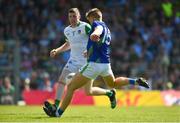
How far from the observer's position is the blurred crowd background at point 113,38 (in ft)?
96.0

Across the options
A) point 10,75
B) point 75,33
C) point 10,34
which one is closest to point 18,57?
point 10,75

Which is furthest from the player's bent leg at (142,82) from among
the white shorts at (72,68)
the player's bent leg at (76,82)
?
the white shorts at (72,68)

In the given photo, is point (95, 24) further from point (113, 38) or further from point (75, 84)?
point (113, 38)

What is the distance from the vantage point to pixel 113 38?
31953 mm

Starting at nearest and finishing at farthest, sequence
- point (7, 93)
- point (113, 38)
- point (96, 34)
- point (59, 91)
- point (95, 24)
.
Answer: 1. point (96, 34)
2. point (95, 24)
3. point (59, 91)
4. point (7, 93)
5. point (113, 38)

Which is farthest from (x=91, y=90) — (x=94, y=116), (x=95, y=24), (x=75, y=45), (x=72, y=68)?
(x=95, y=24)

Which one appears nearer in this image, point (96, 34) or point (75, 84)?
point (96, 34)

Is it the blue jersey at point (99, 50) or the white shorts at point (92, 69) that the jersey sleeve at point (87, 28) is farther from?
the white shorts at point (92, 69)

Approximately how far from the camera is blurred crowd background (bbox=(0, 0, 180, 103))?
2927 centimetres

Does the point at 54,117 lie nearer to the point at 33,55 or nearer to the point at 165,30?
the point at 33,55

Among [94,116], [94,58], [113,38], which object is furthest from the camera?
[113,38]

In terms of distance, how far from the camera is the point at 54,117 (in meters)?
15.4

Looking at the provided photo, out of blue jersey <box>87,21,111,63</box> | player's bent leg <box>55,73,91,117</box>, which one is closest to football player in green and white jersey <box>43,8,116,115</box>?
player's bent leg <box>55,73,91,117</box>

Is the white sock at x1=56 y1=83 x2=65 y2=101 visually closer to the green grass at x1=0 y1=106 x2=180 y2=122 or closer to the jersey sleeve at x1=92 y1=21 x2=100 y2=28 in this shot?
the green grass at x1=0 y1=106 x2=180 y2=122
